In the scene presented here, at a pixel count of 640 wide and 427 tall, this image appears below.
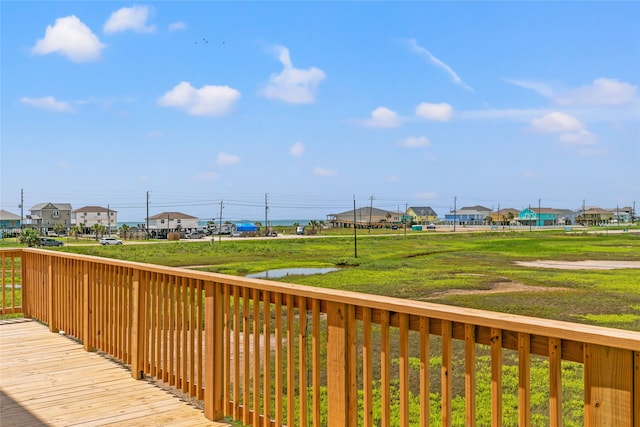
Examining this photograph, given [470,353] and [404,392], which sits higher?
[470,353]

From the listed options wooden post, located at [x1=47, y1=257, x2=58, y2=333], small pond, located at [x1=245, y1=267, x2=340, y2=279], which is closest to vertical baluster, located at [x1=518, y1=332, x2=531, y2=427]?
wooden post, located at [x1=47, y1=257, x2=58, y2=333]

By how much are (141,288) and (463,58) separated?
70.9 meters

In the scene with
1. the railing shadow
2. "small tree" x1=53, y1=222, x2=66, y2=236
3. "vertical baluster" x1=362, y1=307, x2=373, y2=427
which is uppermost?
"vertical baluster" x1=362, y1=307, x2=373, y2=427

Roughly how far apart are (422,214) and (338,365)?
120033 mm

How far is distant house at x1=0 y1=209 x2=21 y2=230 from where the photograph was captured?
68.6 metres

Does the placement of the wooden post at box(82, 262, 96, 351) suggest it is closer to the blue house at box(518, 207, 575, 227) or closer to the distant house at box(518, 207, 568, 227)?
the blue house at box(518, 207, 575, 227)

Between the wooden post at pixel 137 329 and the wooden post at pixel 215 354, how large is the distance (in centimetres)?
96

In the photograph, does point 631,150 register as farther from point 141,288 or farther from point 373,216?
point 141,288

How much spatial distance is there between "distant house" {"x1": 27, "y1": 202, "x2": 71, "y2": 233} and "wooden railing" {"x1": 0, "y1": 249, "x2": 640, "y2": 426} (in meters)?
76.9

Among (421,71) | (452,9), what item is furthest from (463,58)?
(452,9)

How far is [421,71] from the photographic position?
57.1m

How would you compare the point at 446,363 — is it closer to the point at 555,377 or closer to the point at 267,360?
the point at 555,377

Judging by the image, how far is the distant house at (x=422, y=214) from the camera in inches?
4666

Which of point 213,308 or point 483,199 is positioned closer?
point 213,308
